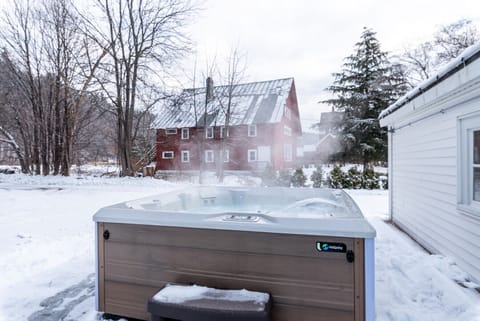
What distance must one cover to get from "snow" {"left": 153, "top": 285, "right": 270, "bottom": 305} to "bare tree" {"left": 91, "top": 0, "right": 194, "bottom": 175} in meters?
9.51

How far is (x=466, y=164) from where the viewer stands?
235 centimetres

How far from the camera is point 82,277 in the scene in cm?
233

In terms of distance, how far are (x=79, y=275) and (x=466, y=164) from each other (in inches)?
133

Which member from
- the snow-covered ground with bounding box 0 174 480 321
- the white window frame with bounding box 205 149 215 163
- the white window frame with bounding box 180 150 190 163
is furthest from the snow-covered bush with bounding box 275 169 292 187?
the white window frame with bounding box 180 150 190 163

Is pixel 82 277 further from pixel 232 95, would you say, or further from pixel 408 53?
pixel 408 53

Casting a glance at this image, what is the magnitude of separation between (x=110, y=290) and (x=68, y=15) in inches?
438

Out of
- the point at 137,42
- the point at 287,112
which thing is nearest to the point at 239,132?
the point at 287,112

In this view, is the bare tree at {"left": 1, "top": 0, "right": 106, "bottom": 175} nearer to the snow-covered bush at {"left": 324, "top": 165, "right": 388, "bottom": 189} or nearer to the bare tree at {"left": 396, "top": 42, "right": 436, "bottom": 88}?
the snow-covered bush at {"left": 324, "top": 165, "right": 388, "bottom": 189}

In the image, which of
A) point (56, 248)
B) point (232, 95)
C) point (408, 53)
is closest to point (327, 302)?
point (56, 248)

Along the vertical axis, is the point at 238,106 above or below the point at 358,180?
above

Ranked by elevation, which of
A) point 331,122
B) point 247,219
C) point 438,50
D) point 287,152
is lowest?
point 247,219

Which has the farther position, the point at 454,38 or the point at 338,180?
the point at 454,38

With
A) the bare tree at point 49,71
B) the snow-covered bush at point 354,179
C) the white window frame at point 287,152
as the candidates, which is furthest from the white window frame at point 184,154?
the snow-covered bush at point 354,179

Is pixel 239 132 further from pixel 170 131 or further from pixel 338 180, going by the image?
pixel 338 180
